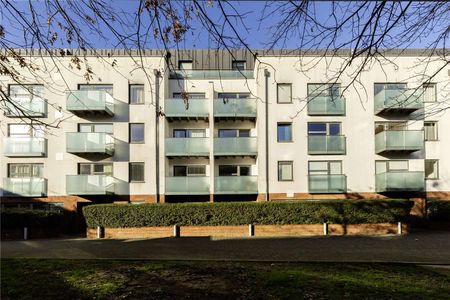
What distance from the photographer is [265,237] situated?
17188 millimetres

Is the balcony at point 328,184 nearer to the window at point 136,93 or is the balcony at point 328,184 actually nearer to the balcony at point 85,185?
the window at point 136,93

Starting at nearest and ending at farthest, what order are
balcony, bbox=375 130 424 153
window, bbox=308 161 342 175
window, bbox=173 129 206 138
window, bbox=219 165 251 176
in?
balcony, bbox=375 130 424 153 < window, bbox=308 161 342 175 < window, bbox=219 165 251 176 < window, bbox=173 129 206 138

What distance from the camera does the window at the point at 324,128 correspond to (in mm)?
22453

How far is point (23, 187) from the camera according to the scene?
71.2 ft

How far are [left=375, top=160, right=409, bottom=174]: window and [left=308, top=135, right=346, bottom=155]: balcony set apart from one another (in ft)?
8.76

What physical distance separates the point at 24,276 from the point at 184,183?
14733mm

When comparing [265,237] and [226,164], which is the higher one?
[226,164]

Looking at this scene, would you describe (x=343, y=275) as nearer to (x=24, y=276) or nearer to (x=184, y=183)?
(x=24, y=276)

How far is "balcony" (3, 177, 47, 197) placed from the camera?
71.2 feet

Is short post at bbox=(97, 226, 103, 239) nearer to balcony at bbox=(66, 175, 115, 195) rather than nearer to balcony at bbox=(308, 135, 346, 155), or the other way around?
balcony at bbox=(66, 175, 115, 195)

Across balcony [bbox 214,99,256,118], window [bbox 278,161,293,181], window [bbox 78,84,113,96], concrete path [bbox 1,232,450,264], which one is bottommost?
concrete path [bbox 1,232,450,264]

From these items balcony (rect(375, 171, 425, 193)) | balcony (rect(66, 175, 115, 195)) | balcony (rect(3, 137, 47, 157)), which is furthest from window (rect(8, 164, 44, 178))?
balcony (rect(375, 171, 425, 193))

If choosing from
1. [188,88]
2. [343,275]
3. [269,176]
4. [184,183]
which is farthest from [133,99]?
[343,275]

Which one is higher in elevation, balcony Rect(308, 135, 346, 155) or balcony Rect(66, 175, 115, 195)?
balcony Rect(308, 135, 346, 155)
